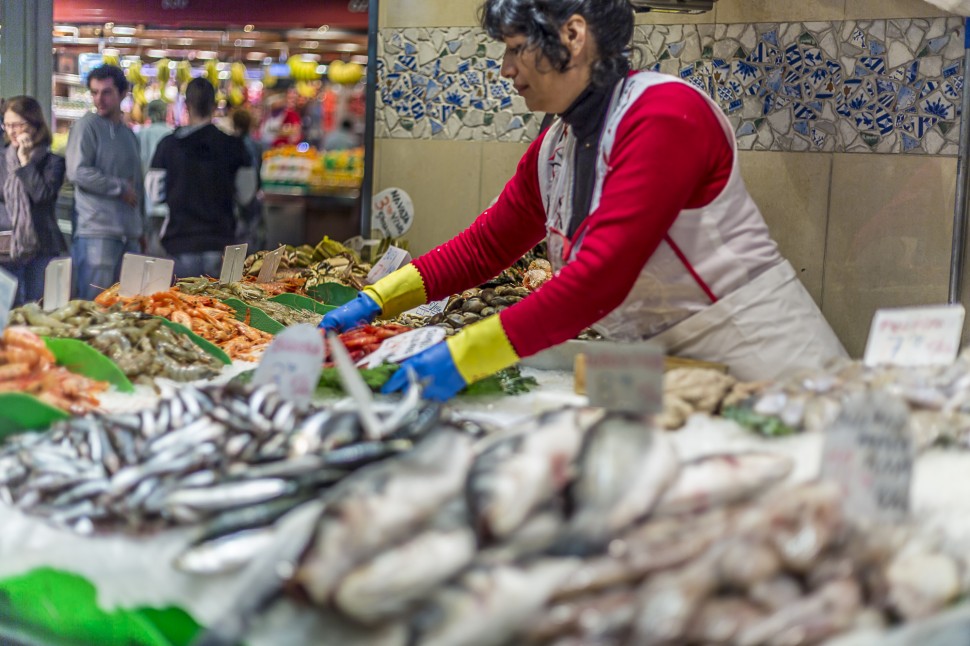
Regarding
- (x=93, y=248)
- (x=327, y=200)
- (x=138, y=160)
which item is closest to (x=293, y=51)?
(x=327, y=200)

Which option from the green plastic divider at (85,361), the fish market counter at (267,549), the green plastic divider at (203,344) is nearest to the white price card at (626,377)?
the fish market counter at (267,549)

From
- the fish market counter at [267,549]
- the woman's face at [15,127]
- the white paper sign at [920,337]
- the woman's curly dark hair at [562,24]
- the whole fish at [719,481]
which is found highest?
the woman's curly dark hair at [562,24]

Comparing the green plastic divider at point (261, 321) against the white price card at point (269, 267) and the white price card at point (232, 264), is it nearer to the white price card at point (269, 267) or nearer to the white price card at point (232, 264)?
the white price card at point (232, 264)

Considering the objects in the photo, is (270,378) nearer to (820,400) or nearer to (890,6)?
(820,400)

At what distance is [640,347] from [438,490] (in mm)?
402

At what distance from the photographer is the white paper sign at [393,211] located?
515 centimetres

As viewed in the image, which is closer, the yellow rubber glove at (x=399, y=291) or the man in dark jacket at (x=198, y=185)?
the yellow rubber glove at (x=399, y=291)

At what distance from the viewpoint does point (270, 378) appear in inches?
70.9

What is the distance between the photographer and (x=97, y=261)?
174 inches

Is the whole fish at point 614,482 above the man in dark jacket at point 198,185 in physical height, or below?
below

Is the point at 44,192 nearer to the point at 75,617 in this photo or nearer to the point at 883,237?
the point at 75,617

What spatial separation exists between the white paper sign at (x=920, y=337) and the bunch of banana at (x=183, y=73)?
3830 millimetres

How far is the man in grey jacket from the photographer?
4367mm

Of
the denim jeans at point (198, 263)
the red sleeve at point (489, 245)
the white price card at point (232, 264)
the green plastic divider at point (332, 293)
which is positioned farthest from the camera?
the denim jeans at point (198, 263)
